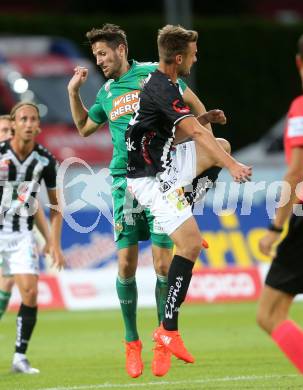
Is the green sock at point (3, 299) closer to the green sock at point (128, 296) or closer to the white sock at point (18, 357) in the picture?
the white sock at point (18, 357)

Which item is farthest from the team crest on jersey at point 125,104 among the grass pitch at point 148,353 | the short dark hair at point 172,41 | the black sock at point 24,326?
the grass pitch at point 148,353

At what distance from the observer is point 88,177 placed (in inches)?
693

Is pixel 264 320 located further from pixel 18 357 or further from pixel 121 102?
pixel 18 357

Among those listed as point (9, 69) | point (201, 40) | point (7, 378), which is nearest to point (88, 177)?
point (9, 69)

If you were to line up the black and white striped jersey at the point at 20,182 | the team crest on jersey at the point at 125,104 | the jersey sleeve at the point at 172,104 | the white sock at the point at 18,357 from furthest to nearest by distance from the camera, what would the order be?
the black and white striped jersey at the point at 20,182 → the white sock at the point at 18,357 → the team crest on jersey at the point at 125,104 → the jersey sleeve at the point at 172,104

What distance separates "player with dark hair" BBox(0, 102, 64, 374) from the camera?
1089cm

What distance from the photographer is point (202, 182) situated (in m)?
10.0

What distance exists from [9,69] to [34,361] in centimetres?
1207

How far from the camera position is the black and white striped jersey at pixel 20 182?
11.1 m

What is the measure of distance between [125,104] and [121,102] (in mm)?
50

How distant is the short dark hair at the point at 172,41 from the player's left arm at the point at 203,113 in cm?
63

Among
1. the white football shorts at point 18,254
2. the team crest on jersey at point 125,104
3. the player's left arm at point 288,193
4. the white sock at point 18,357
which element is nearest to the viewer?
the player's left arm at point 288,193

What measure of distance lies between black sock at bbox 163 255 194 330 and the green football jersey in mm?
1218

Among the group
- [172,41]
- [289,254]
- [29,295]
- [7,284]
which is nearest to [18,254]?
[29,295]
